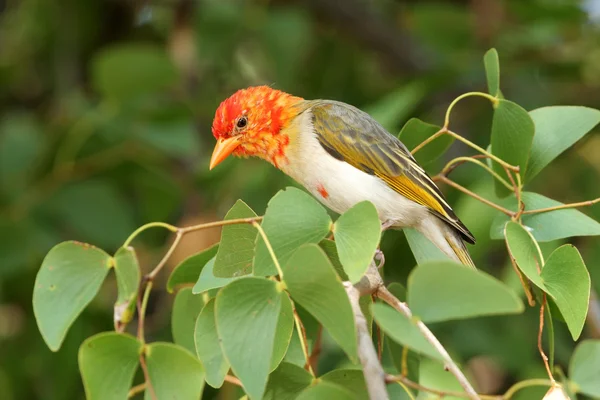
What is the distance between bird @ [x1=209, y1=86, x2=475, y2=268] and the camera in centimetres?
232

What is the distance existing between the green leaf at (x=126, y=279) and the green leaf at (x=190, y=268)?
270 millimetres

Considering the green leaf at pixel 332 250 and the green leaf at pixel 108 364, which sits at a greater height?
the green leaf at pixel 332 250

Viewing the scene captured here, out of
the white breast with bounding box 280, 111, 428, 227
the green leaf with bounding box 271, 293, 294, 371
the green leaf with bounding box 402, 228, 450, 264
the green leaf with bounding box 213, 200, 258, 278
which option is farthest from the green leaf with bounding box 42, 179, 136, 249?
the green leaf with bounding box 271, 293, 294, 371

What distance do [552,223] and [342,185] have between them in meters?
0.60

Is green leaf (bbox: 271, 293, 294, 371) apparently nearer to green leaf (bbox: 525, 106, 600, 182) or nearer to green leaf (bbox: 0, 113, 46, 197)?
green leaf (bbox: 525, 106, 600, 182)

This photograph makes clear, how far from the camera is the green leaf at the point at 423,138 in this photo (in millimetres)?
2105

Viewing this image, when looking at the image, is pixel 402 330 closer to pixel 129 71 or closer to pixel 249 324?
pixel 249 324

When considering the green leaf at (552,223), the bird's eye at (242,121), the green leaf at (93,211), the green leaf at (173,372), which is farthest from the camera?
the green leaf at (93,211)

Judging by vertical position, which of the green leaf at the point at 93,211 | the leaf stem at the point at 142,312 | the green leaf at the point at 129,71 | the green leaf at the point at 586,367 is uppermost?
the green leaf at the point at 586,367

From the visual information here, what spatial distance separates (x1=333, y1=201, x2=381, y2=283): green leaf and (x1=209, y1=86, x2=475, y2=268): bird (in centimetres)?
65

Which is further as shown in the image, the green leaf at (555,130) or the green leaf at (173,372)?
the green leaf at (555,130)

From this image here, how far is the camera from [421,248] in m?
2.21

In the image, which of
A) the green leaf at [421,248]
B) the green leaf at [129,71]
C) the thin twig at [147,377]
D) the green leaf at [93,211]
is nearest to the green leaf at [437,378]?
the green leaf at [421,248]

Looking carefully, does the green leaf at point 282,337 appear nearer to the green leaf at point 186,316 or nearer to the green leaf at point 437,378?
the green leaf at point 186,316
